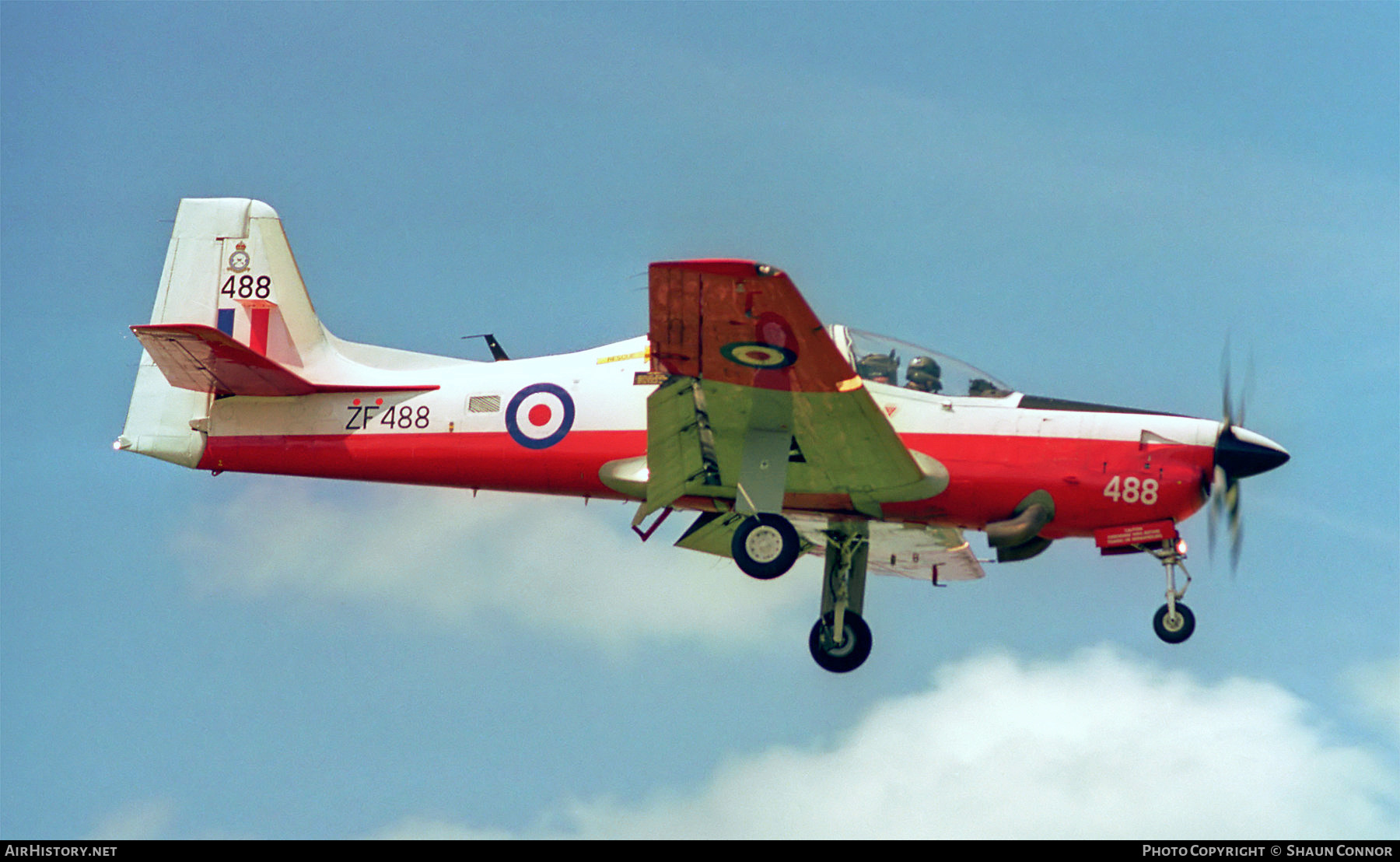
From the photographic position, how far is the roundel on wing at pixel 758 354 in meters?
15.3

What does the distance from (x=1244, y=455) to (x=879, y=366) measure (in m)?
4.15

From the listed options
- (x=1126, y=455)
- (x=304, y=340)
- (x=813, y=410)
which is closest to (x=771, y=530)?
(x=813, y=410)

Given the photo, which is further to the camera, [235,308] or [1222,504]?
[235,308]

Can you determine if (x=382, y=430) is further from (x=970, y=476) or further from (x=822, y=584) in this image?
(x=970, y=476)

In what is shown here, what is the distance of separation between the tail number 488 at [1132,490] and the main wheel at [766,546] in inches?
140

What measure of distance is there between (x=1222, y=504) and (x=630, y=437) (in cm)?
681

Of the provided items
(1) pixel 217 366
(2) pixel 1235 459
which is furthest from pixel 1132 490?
(1) pixel 217 366

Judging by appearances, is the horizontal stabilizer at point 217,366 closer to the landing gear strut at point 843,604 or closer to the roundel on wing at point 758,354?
the roundel on wing at point 758,354

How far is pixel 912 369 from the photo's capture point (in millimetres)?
17188

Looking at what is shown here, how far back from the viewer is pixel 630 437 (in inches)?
698

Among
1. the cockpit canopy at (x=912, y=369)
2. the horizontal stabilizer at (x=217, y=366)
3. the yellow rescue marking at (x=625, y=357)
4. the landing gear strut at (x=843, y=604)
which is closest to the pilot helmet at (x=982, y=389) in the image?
the cockpit canopy at (x=912, y=369)

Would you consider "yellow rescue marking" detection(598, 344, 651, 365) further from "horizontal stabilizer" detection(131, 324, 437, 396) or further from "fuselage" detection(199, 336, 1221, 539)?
"horizontal stabilizer" detection(131, 324, 437, 396)

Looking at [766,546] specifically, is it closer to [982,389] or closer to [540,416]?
[982,389]
